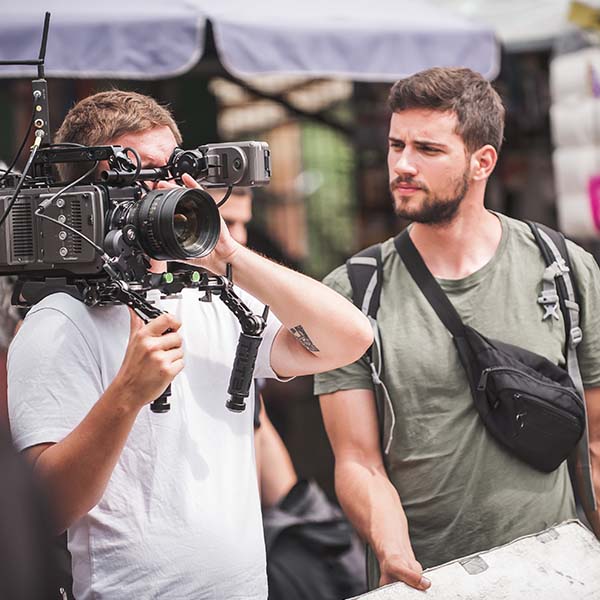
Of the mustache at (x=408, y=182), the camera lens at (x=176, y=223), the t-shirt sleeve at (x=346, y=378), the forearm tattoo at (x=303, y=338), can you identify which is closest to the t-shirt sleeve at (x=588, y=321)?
the mustache at (x=408, y=182)

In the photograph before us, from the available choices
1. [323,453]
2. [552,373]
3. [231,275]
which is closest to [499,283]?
[552,373]

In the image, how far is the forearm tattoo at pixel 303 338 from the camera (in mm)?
2527

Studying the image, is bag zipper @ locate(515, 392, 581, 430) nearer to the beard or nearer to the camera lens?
the beard

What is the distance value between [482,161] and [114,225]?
4.21ft

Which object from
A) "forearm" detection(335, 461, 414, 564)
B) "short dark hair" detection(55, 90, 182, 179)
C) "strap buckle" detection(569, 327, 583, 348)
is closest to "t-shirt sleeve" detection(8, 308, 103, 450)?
"short dark hair" detection(55, 90, 182, 179)

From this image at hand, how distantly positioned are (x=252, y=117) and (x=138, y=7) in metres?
5.06

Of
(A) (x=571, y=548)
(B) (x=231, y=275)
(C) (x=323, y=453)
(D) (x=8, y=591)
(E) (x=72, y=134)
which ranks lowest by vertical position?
(C) (x=323, y=453)

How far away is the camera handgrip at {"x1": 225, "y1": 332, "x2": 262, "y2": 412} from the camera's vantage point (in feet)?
7.86

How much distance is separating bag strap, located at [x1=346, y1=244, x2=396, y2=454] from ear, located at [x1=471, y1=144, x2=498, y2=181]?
1.10 feet

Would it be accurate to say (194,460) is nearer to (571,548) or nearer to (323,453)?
(571,548)

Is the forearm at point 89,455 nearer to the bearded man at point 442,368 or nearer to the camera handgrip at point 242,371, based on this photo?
the camera handgrip at point 242,371

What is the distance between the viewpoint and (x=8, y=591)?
1295mm

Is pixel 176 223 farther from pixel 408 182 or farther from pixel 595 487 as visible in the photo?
pixel 595 487

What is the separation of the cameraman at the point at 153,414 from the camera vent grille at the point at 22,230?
12cm
